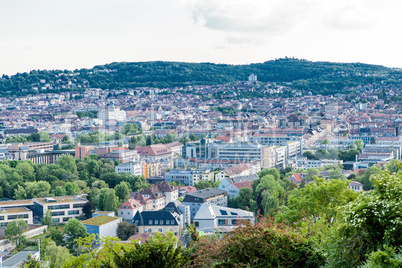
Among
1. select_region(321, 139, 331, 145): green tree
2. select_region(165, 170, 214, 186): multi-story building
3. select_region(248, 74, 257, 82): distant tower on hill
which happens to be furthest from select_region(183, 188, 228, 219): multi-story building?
select_region(248, 74, 257, 82): distant tower on hill

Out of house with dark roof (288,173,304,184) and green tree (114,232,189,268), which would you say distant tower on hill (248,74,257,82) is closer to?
house with dark roof (288,173,304,184)

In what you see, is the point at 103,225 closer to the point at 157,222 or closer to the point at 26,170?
the point at 157,222

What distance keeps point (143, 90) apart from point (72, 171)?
2260 inches

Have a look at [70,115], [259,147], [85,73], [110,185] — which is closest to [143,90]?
[85,73]

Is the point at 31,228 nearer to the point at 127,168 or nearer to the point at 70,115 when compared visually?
the point at 127,168

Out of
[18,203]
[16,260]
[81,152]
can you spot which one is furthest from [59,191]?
[81,152]

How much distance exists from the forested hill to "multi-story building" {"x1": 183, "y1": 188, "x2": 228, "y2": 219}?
2213 inches

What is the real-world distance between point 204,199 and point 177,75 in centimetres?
6771

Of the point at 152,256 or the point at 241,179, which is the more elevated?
the point at 152,256

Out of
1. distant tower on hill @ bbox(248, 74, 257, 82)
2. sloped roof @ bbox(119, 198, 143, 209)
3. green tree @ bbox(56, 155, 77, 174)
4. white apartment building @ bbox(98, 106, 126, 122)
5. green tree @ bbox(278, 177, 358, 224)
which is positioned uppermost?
distant tower on hill @ bbox(248, 74, 257, 82)

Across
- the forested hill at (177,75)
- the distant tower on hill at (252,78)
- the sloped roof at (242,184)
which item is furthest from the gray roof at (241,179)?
the distant tower on hill at (252,78)

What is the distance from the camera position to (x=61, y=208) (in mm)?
18969

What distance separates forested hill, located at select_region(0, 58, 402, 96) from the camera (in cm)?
7994

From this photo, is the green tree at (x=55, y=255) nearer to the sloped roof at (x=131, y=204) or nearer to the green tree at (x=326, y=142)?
the sloped roof at (x=131, y=204)
